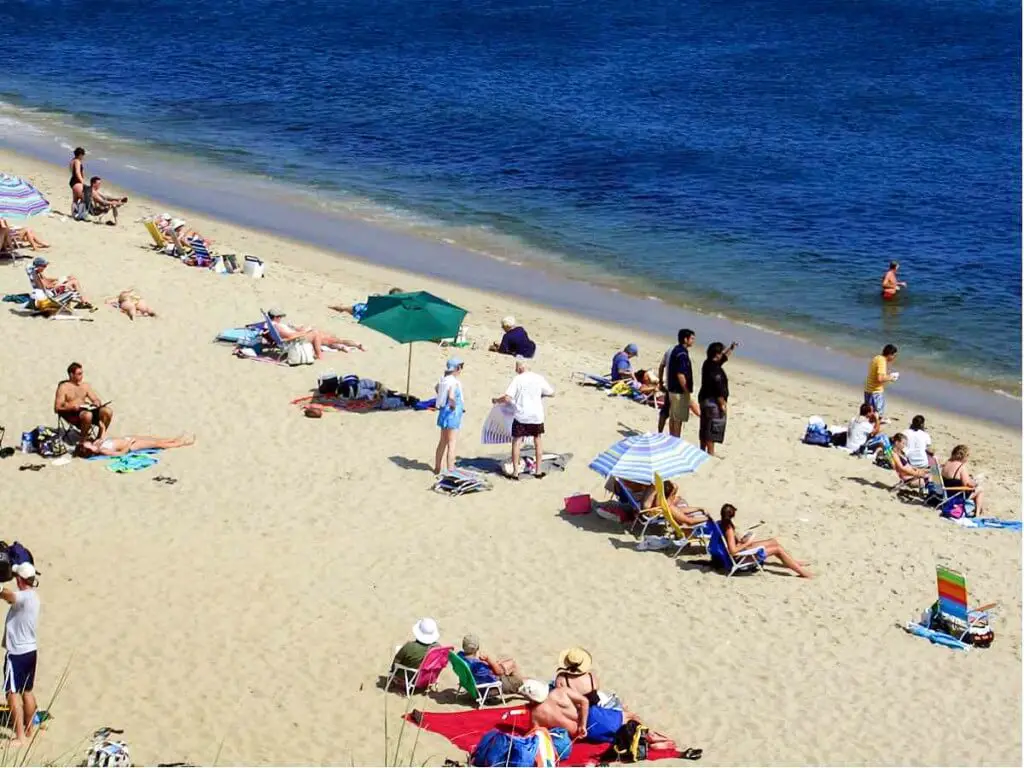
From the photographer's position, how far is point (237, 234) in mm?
27594

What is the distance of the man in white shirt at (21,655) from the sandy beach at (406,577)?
0.26m

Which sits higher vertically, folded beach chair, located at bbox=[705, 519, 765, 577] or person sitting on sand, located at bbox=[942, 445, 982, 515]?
person sitting on sand, located at bbox=[942, 445, 982, 515]

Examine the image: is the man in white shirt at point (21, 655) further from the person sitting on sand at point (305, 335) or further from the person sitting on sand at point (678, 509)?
the person sitting on sand at point (305, 335)

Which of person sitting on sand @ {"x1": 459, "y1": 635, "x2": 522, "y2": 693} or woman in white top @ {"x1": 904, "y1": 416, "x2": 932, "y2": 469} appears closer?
person sitting on sand @ {"x1": 459, "y1": 635, "x2": 522, "y2": 693}

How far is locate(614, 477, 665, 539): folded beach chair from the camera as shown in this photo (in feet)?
43.9

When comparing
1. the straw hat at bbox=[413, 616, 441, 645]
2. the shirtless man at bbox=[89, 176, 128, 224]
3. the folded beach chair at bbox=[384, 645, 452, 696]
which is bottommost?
the folded beach chair at bbox=[384, 645, 452, 696]

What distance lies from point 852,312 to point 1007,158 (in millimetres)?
13771

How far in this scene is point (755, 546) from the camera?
1288 cm

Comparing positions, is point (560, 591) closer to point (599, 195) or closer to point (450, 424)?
point (450, 424)

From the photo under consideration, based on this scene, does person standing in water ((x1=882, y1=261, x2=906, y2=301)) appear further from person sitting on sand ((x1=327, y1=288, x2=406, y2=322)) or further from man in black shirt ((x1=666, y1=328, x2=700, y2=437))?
man in black shirt ((x1=666, y1=328, x2=700, y2=437))

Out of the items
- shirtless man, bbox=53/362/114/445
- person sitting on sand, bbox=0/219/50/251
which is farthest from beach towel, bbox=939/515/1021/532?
person sitting on sand, bbox=0/219/50/251

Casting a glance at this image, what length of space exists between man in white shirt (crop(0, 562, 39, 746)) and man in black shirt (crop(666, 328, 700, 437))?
8.13 meters

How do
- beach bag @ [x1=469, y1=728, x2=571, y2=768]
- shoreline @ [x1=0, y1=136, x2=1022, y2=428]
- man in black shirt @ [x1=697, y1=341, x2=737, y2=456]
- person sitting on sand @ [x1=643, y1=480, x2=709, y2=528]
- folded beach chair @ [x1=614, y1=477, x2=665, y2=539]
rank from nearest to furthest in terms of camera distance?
1. beach bag @ [x1=469, y1=728, x2=571, y2=768]
2. person sitting on sand @ [x1=643, y1=480, x2=709, y2=528]
3. folded beach chair @ [x1=614, y1=477, x2=665, y2=539]
4. man in black shirt @ [x1=697, y1=341, x2=737, y2=456]
5. shoreline @ [x1=0, y1=136, x2=1022, y2=428]

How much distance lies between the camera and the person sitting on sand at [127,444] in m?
14.4
